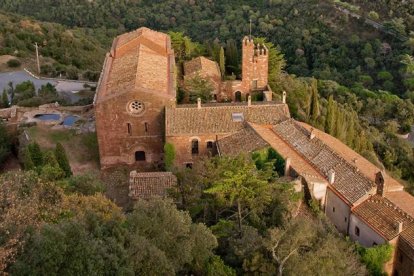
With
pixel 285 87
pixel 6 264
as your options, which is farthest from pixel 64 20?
pixel 6 264

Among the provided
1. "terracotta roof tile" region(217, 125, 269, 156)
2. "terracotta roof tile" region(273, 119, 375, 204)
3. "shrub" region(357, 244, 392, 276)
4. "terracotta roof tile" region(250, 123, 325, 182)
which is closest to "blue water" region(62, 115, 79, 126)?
"terracotta roof tile" region(217, 125, 269, 156)

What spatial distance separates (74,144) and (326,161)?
17.0 metres

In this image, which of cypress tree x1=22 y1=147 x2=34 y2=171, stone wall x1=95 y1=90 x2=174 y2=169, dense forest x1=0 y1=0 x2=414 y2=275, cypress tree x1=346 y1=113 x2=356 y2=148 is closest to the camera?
dense forest x1=0 y1=0 x2=414 y2=275

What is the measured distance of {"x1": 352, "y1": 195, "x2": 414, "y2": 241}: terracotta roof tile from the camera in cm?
2411

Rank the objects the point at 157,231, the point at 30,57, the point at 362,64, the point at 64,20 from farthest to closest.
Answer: the point at 64,20
the point at 362,64
the point at 30,57
the point at 157,231

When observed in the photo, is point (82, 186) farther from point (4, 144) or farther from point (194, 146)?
point (4, 144)

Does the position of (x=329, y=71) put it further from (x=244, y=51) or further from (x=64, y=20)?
(x=64, y=20)

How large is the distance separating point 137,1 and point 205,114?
70.2 m

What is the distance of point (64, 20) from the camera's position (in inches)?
3853

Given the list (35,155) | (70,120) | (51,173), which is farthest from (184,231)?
(70,120)

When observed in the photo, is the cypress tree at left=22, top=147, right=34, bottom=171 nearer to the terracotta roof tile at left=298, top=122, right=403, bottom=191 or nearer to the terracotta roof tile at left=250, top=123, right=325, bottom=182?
the terracotta roof tile at left=250, top=123, right=325, bottom=182

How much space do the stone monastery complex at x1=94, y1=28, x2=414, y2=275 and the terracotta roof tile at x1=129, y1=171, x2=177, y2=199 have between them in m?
0.05

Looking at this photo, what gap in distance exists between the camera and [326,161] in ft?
94.7

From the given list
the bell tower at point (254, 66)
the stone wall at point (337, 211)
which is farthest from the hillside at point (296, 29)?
the stone wall at point (337, 211)
